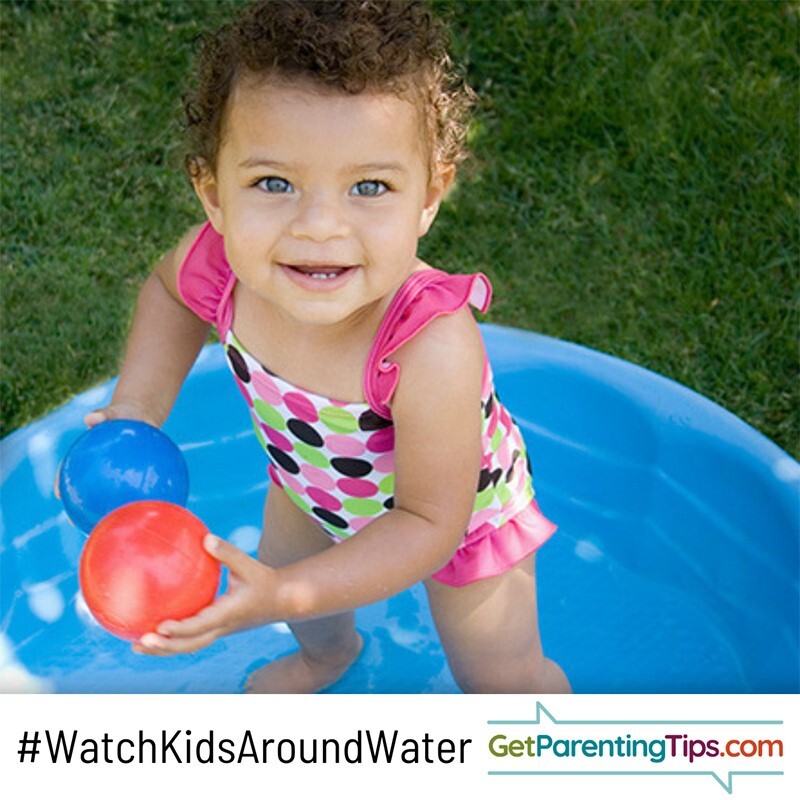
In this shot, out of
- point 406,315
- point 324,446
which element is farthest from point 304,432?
point 406,315

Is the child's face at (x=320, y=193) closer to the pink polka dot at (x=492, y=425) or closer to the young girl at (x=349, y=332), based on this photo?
the young girl at (x=349, y=332)

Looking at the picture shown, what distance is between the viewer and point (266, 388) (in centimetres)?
185

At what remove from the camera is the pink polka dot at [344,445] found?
1.81 m

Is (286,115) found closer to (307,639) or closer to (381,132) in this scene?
(381,132)

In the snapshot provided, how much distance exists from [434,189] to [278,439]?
455 mm

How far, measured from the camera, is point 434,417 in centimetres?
166

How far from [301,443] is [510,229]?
1.53 m

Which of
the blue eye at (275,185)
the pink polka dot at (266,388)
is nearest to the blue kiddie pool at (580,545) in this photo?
the pink polka dot at (266,388)

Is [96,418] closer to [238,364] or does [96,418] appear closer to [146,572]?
[238,364]

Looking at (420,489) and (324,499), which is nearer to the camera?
(420,489)

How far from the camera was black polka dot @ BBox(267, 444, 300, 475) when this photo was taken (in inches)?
76.0

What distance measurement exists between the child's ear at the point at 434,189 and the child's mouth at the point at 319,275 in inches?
5.4

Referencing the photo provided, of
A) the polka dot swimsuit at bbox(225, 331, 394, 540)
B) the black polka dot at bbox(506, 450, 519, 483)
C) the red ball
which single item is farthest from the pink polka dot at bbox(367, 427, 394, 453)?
the red ball
